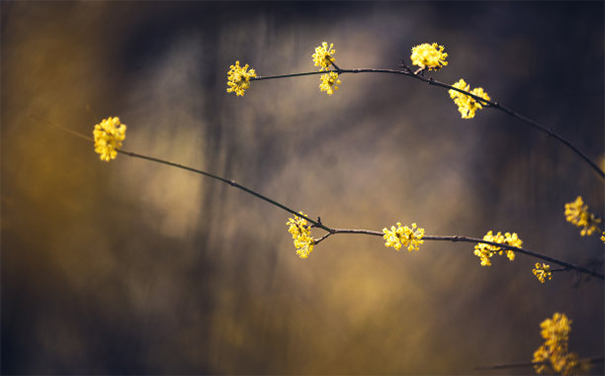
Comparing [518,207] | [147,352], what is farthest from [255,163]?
[518,207]

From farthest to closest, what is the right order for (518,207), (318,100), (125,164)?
(318,100), (125,164), (518,207)

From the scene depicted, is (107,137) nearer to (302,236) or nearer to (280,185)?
(302,236)

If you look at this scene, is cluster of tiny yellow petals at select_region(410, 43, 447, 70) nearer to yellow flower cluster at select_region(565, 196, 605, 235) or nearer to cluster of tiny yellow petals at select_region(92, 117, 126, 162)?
yellow flower cluster at select_region(565, 196, 605, 235)

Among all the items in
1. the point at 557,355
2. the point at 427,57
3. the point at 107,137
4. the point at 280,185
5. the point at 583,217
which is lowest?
the point at 557,355

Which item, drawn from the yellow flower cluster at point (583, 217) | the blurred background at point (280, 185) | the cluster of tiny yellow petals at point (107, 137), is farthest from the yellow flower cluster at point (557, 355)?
the blurred background at point (280, 185)

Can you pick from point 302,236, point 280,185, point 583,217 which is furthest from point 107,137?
point 280,185

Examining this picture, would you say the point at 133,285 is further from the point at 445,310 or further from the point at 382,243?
the point at 445,310
